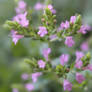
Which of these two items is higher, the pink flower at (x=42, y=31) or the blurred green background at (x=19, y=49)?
the blurred green background at (x=19, y=49)

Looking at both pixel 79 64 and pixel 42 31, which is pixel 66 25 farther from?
pixel 79 64

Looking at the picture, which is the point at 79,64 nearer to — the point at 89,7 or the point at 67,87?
the point at 67,87

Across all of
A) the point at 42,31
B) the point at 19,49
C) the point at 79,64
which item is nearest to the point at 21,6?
the point at 42,31

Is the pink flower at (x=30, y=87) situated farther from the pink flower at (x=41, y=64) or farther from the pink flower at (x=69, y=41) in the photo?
the pink flower at (x=69, y=41)

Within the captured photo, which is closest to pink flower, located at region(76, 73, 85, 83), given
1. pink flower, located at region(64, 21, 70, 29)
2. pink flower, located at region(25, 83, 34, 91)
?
pink flower, located at region(64, 21, 70, 29)

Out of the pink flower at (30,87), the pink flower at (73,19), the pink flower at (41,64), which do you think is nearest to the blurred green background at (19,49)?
the pink flower at (30,87)

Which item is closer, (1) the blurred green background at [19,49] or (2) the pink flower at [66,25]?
(2) the pink flower at [66,25]

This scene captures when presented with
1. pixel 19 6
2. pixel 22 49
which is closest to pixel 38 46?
pixel 22 49

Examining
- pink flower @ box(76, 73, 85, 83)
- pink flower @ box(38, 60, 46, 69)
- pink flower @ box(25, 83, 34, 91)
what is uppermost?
pink flower @ box(25, 83, 34, 91)

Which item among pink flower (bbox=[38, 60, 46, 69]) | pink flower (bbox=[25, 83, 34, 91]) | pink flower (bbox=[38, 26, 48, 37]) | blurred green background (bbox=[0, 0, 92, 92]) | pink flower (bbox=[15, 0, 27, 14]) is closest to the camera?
pink flower (bbox=[38, 26, 48, 37])

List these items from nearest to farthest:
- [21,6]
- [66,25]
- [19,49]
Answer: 1. [66,25]
2. [21,6]
3. [19,49]

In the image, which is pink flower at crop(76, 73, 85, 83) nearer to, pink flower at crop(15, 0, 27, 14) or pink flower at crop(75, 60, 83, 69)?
pink flower at crop(75, 60, 83, 69)
